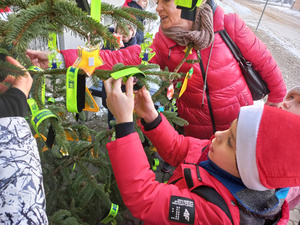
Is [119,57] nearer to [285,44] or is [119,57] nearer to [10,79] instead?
[10,79]

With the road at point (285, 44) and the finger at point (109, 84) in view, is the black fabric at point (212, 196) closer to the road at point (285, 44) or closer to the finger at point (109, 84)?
the finger at point (109, 84)

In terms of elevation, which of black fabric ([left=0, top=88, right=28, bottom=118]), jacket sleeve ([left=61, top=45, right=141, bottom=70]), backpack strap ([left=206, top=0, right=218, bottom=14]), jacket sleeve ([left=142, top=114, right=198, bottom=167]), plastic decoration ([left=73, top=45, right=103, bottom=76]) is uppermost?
backpack strap ([left=206, top=0, right=218, bottom=14])

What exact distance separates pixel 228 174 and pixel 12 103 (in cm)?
100

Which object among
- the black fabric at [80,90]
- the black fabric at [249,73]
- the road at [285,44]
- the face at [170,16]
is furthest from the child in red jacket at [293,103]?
the road at [285,44]

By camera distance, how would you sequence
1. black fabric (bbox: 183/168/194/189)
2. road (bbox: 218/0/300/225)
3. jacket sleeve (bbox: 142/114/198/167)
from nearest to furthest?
black fabric (bbox: 183/168/194/189)
jacket sleeve (bbox: 142/114/198/167)
road (bbox: 218/0/300/225)

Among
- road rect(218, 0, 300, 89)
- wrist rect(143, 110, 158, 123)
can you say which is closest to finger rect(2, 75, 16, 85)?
wrist rect(143, 110, 158, 123)

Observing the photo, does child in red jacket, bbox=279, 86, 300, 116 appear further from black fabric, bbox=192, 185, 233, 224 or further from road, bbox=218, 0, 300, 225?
road, bbox=218, 0, 300, 225

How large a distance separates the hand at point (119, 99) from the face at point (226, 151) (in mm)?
496

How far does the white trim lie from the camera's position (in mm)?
948

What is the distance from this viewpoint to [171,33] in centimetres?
175

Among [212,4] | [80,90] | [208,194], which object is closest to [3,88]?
[80,90]

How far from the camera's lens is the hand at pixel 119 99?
1007mm

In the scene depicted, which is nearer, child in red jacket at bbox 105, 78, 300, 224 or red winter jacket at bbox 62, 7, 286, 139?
child in red jacket at bbox 105, 78, 300, 224

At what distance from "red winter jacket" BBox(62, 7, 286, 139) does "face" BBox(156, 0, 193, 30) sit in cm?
15
